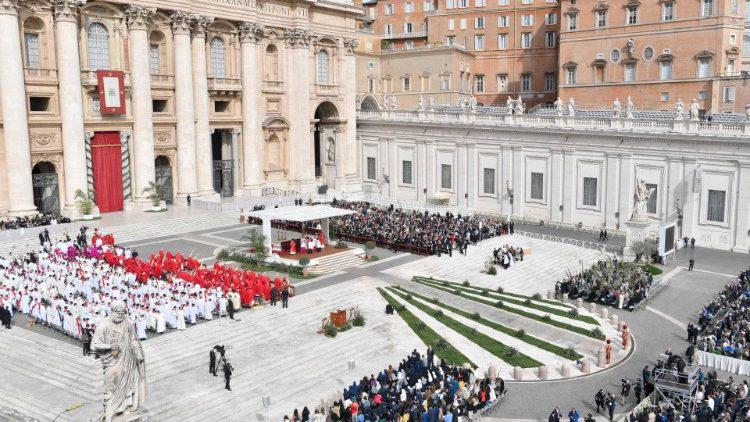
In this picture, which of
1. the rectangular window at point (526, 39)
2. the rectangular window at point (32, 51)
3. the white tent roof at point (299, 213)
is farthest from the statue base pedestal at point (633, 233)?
the rectangular window at point (32, 51)

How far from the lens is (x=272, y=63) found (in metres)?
58.2

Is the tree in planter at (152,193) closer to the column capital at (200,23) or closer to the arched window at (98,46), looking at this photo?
the arched window at (98,46)

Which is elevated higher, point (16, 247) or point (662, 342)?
point (16, 247)

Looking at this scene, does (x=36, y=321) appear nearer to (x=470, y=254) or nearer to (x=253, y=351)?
(x=253, y=351)

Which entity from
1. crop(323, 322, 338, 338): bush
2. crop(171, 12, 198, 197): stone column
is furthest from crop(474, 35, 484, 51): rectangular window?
crop(323, 322, 338, 338): bush

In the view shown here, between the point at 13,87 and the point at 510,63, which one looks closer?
the point at 13,87

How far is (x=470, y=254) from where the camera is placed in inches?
1597

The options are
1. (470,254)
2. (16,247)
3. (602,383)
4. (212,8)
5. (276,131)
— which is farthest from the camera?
(276,131)

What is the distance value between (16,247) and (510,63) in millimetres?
51469

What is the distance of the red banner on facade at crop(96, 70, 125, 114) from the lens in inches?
1807

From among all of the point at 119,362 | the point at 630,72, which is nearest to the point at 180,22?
the point at 630,72

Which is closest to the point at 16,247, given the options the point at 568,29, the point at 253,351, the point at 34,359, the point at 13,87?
the point at 13,87

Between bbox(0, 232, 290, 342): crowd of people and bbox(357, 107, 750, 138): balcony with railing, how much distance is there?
27.5 meters

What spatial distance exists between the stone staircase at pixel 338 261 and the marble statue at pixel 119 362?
2268 cm
